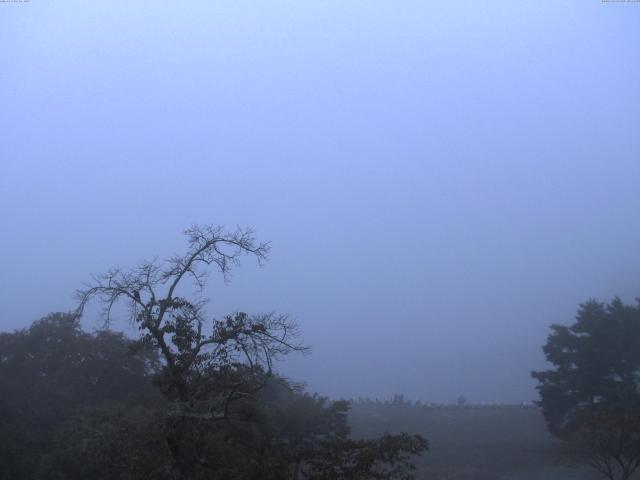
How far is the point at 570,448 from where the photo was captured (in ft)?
101

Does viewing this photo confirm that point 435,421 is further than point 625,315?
Yes

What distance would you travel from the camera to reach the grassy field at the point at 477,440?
3934 cm

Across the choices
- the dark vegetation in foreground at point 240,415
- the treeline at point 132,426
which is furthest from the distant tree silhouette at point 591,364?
the treeline at point 132,426

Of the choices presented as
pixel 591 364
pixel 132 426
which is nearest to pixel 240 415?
pixel 132 426

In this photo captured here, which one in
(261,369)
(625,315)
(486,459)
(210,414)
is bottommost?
(486,459)

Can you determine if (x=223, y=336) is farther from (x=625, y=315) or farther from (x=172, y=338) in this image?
(x=625, y=315)

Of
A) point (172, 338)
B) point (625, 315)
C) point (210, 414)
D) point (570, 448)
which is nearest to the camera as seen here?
point (210, 414)

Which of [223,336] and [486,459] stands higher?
[223,336]

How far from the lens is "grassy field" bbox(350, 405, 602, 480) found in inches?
1549

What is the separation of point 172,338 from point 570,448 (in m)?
24.3

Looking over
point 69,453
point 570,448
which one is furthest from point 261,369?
point 570,448

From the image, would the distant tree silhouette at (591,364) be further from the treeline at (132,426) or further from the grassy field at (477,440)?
the treeline at (132,426)

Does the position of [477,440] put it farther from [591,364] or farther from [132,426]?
[132,426]

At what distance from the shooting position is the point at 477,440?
49.8 meters
